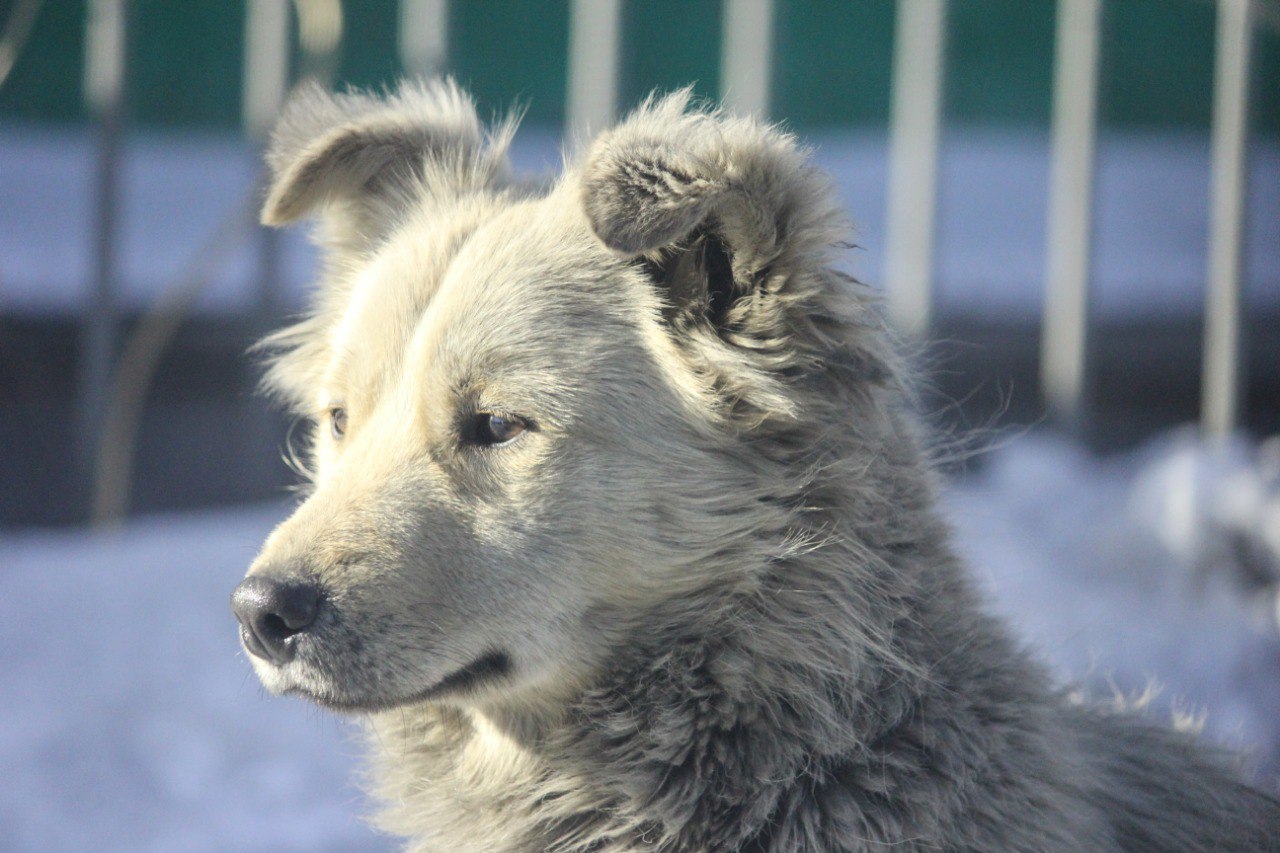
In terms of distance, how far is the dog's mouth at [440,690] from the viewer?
2.20 meters

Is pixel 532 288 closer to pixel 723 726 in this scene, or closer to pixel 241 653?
pixel 723 726

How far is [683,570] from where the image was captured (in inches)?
93.8

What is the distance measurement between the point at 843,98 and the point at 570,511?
690 centimetres

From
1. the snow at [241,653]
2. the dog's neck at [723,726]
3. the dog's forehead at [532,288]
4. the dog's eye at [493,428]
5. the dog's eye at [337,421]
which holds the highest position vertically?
the dog's forehead at [532,288]

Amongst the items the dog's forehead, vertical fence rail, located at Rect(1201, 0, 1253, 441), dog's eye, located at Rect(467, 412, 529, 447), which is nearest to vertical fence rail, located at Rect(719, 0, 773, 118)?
vertical fence rail, located at Rect(1201, 0, 1253, 441)

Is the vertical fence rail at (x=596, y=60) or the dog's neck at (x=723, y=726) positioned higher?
the vertical fence rail at (x=596, y=60)

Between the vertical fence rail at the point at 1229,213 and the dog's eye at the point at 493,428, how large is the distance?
20.7 feet

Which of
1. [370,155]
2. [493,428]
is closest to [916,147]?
[370,155]

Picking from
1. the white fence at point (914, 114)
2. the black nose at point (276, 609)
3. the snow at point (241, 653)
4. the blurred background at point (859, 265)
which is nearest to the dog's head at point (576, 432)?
the black nose at point (276, 609)

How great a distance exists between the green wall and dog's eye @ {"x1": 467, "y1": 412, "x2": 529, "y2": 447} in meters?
5.94

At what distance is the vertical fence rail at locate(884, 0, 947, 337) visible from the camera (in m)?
7.82

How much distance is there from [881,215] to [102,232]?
18.4 feet

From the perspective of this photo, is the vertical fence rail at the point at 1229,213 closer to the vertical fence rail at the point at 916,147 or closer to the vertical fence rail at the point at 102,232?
the vertical fence rail at the point at 916,147

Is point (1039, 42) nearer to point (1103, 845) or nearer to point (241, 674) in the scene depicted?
point (241, 674)
